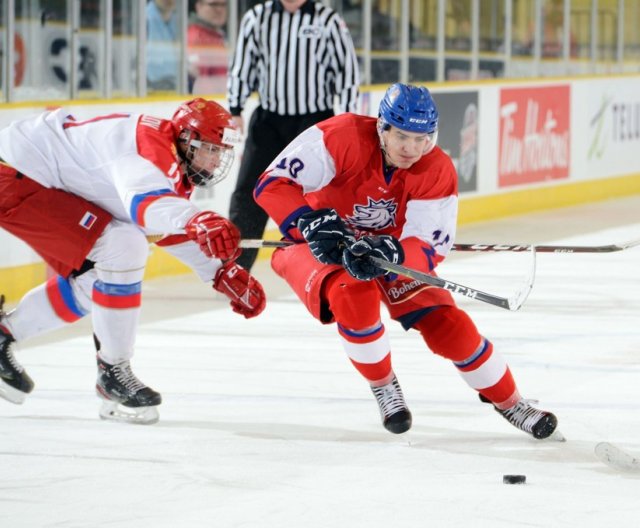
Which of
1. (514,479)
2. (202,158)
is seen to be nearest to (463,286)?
(514,479)

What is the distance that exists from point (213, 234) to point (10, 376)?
2.66 ft

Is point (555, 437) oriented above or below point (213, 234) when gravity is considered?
below

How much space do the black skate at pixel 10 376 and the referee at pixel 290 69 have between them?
2232mm

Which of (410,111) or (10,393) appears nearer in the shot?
(410,111)

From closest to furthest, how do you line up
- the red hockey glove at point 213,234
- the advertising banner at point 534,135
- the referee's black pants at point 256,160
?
the red hockey glove at point 213,234 < the referee's black pants at point 256,160 < the advertising banner at point 534,135

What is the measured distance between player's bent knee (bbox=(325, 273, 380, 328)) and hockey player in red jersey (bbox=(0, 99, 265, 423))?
0.90ft

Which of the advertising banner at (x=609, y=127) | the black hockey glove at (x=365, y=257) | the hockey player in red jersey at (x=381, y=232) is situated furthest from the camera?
the advertising banner at (x=609, y=127)

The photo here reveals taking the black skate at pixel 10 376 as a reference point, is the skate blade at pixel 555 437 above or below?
below

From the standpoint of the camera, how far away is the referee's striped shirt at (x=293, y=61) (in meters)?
5.83

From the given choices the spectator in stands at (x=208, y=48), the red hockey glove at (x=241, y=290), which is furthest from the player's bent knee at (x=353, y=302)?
the spectator in stands at (x=208, y=48)

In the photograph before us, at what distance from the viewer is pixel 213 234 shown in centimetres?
318

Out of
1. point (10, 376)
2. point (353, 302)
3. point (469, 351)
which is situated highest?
point (353, 302)

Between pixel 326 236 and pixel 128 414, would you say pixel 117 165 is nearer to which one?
pixel 326 236

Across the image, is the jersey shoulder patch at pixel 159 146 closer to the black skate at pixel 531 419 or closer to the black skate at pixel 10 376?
the black skate at pixel 10 376
